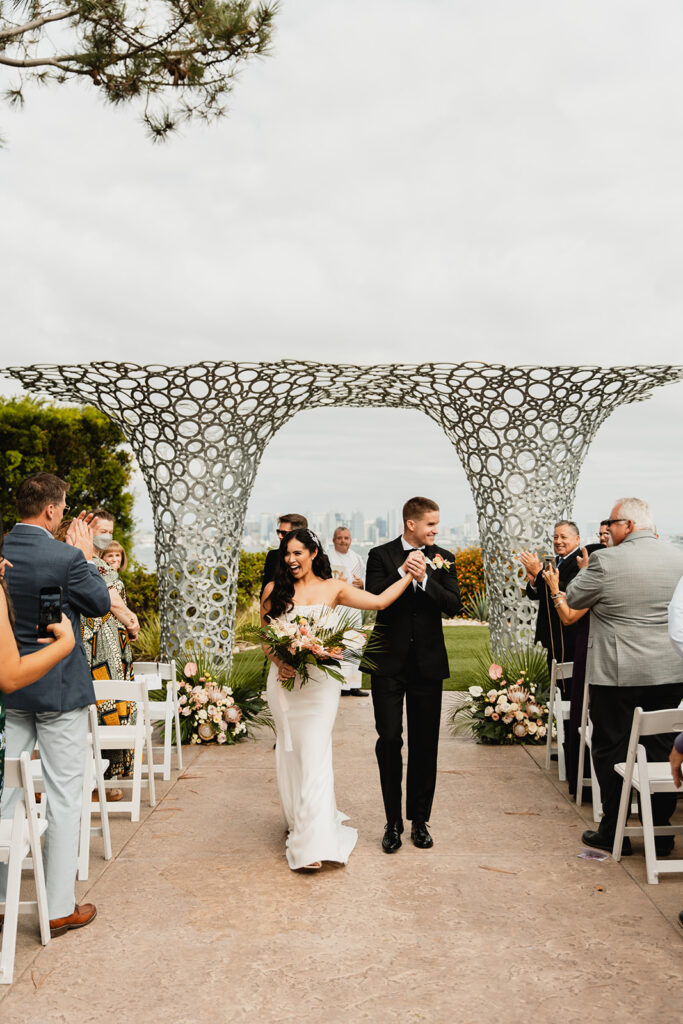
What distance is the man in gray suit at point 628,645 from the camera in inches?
170

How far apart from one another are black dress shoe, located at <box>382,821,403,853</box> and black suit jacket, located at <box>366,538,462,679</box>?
2.68ft

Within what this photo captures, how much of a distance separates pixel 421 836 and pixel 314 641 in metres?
1.35

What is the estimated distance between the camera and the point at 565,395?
750 cm

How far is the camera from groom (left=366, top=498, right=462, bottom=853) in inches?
172

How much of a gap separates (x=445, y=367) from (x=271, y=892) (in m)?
4.79

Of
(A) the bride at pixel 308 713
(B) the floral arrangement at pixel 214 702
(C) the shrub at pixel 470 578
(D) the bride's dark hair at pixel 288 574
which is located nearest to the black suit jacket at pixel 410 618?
(A) the bride at pixel 308 713

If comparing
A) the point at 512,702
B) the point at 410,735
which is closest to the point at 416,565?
the point at 410,735

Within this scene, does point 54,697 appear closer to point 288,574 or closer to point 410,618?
point 288,574

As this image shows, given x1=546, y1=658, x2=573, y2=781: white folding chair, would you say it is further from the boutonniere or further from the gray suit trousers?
the gray suit trousers

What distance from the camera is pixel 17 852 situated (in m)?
2.96

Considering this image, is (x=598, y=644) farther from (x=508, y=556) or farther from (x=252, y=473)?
(x=252, y=473)

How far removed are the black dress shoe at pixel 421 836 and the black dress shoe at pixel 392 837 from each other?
115 mm

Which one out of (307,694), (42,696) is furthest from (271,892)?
(42,696)

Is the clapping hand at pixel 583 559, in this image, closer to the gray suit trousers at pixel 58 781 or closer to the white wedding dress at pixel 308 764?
the white wedding dress at pixel 308 764
